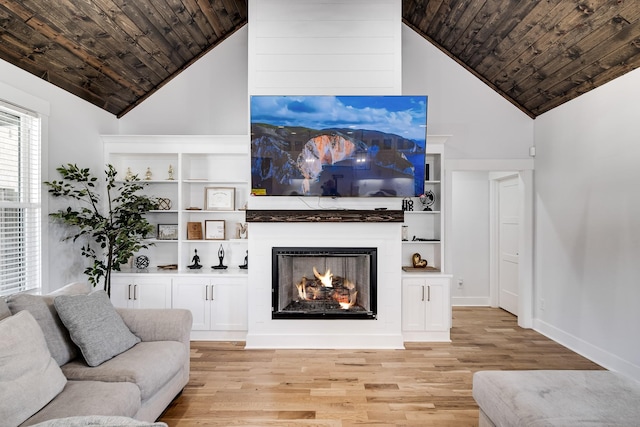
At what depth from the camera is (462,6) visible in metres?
3.76

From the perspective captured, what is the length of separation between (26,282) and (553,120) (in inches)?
217

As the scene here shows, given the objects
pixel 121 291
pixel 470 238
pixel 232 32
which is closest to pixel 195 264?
pixel 121 291

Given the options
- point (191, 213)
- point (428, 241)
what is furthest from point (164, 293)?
point (428, 241)

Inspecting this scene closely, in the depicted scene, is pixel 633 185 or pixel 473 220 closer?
pixel 633 185

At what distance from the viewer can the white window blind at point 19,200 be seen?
305 centimetres

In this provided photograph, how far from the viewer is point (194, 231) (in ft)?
14.7

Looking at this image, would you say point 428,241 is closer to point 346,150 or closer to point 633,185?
point 346,150

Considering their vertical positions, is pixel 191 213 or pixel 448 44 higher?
pixel 448 44

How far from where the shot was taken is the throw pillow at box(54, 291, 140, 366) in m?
2.31

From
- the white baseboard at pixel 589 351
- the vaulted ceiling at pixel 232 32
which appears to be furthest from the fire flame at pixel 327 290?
the vaulted ceiling at pixel 232 32

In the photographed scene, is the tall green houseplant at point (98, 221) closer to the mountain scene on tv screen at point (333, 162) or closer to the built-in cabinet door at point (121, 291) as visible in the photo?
the built-in cabinet door at point (121, 291)

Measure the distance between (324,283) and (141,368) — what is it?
215 centimetres

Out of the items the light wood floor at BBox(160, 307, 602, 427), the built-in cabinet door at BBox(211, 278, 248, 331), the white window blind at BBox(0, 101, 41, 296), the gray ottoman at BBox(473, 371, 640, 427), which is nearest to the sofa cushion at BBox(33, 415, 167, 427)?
the light wood floor at BBox(160, 307, 602, 427)

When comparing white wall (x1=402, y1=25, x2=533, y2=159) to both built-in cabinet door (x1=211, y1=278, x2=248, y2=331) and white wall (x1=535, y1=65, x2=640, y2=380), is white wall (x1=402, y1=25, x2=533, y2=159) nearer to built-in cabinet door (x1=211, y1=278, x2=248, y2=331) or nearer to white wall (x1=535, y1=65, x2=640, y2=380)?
white wall (x1=535, y1=65, x2=640, y2=380)
